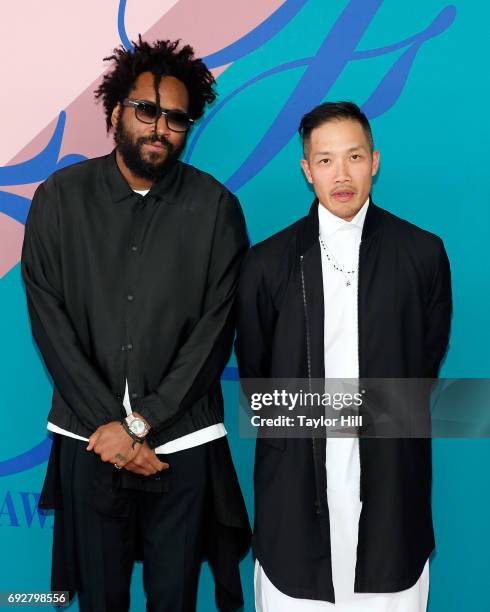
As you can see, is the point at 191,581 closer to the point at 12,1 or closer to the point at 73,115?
the point at 73,115

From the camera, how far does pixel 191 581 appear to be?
2.49 meters

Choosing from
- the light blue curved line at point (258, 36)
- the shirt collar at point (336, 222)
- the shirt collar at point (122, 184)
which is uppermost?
the light blue curved line at point (258, 36)

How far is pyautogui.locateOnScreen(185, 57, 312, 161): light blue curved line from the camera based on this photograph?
290 centimetres

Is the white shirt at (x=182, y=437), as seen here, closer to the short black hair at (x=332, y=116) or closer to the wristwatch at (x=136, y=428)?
the wristwatch at (x=136, y=428)

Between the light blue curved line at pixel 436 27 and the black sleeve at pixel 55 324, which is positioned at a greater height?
the light blue curved line at pixel 436 27

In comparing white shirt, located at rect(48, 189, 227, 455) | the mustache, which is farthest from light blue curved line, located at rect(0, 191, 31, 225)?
white shirt, located at rect(48, 189, 227, 455)

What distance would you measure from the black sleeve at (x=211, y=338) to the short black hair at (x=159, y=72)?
349 mm

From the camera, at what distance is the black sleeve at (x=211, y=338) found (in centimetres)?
230

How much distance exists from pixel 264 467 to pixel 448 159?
1.31 meters

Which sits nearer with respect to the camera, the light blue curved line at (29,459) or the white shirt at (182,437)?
the white shirt at (182,437)

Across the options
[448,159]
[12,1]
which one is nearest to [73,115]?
[12,1]

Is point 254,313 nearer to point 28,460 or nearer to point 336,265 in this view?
point 336,265

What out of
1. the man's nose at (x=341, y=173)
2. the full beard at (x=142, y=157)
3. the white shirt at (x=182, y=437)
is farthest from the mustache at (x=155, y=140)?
the white shirt at (x=182, y=437)

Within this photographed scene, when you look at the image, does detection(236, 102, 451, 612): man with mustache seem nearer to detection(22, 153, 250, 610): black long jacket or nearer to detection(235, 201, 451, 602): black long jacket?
detection(235, 201, 451, 602): black long jacket
